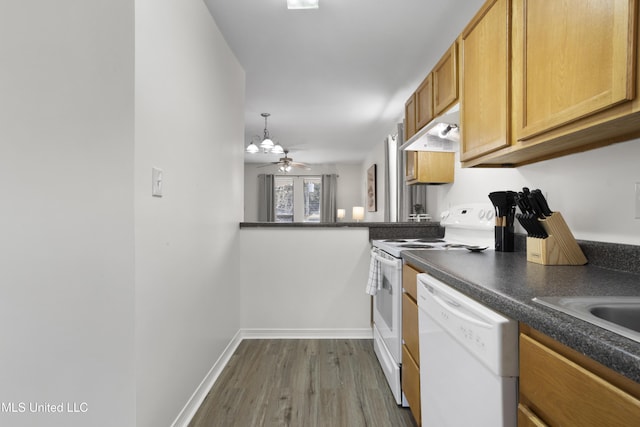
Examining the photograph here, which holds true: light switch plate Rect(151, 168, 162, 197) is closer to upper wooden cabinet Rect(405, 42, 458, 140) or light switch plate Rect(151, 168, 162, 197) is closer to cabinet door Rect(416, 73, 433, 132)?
upper wooden cabinet Rect(405, 42, 458, 140)

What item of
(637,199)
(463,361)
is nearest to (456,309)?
(463,361)

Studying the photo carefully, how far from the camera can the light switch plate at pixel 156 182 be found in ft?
4.41

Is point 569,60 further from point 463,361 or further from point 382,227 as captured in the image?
point 382,227

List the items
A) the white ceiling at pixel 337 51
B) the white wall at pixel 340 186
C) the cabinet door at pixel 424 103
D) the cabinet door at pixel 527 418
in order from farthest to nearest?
the white wall at pixel 340 186
the cabinet door at pixel 424 103
the white ceiling at pixel 337 51
the cabinet door at pixel 527 418

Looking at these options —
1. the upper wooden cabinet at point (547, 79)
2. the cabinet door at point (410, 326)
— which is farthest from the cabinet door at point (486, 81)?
the cabinet door at point (410, 326)

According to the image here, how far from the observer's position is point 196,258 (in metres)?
1.84

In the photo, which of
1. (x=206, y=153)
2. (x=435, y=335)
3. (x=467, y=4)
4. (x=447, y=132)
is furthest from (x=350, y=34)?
(x=435, y=335)

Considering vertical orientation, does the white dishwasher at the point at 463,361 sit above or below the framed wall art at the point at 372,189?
below

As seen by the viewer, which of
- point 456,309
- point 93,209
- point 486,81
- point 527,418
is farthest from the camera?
point 486,81

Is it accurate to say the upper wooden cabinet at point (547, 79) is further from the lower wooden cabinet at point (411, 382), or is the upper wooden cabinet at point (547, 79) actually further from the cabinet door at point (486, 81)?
the lower wooden cabinet at point (411, 382)

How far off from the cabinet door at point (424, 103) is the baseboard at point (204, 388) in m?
2.21

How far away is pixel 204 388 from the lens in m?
1.93

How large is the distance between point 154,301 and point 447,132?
6.13ft

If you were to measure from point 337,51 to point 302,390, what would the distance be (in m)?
2.49
